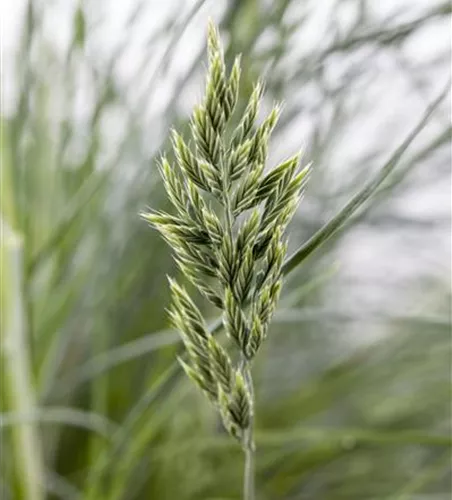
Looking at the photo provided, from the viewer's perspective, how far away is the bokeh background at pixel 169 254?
33 cm

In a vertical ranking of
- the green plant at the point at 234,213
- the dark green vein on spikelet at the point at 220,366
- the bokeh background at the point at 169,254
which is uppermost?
the bokeh background at the point at 169,254

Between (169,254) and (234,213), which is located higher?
(169,254)

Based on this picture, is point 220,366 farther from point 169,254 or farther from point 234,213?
point 169,254

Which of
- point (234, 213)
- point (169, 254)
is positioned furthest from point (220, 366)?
point (169, 254)

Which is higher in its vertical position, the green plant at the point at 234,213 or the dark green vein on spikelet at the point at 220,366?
the green plant at the point at 234,213

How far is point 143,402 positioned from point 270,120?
157 mm

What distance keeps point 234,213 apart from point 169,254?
248mm

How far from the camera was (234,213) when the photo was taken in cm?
16

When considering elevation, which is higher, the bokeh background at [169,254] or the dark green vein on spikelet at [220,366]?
the bokeh background at [169,254]

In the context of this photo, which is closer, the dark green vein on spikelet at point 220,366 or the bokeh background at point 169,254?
the dark green vein on spikelet at point 220,366

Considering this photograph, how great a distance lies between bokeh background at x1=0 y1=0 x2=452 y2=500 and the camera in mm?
332

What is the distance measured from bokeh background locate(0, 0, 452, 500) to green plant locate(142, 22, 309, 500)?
0.09 m

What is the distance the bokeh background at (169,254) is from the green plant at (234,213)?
0.09 metres

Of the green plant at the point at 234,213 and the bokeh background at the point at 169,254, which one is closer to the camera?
the green plant at the point at 234,213
